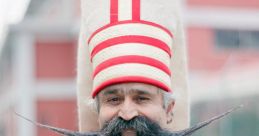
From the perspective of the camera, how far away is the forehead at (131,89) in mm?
3066

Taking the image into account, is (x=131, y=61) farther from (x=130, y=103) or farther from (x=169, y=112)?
(x=169, y=112)

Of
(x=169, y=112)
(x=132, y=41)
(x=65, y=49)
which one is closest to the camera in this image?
(x=132, y=41)

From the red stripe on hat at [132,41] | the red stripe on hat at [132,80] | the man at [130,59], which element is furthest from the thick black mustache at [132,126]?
the red stripe on hat at [132,41]

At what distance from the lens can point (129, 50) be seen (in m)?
3.11

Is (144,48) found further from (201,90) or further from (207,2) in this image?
(207,2)

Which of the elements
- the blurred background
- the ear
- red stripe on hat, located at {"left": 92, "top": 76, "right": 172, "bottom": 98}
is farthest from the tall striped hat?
the blurred background

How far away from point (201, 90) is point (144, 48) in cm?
1371

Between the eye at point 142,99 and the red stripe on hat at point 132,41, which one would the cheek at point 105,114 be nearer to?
the eye at point 142,99

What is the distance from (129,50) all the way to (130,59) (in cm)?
3

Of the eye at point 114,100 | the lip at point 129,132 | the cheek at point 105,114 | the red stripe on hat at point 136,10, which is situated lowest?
the lip at point 129,132

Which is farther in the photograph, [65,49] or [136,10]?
[65,49]

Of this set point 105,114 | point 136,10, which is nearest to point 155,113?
point 105,114

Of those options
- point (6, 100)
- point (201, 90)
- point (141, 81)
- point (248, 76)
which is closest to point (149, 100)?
point (141, 81)

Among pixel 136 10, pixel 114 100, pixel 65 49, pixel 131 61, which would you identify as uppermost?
pixel 65 49
